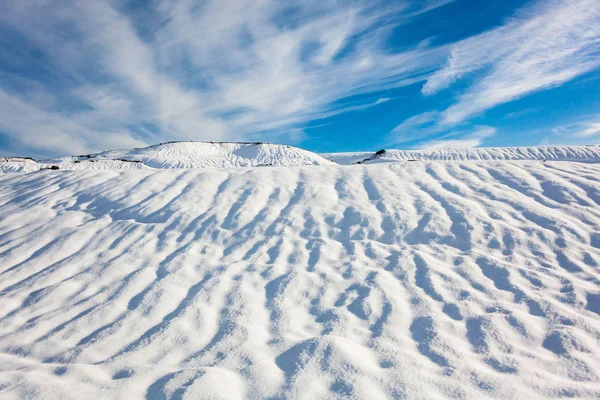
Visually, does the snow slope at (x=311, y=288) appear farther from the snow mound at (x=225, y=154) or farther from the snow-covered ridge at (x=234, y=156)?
the snow mound at (x=225, y=154)

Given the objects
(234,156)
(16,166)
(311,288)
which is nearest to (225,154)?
(234,156)

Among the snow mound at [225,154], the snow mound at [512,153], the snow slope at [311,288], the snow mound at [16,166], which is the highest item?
the snow mound at [225,154]

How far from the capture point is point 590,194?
4621 mm

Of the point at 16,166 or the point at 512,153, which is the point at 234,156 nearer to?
the point at 16,166

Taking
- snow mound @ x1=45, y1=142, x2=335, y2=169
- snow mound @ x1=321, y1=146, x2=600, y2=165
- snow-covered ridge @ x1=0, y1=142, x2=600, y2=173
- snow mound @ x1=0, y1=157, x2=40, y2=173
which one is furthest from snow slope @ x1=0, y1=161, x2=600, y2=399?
snow mound @ x1=45, y1=142, x2=335, y2=169

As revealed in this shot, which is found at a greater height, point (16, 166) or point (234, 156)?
point (234, 156)

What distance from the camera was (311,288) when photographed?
3.22 m

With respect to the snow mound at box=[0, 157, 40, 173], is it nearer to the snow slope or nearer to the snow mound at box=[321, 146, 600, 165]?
the snow slope

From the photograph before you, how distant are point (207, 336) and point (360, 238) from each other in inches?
90.1

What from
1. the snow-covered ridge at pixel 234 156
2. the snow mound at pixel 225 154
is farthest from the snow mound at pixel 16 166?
the snow mound at pixel 225 154

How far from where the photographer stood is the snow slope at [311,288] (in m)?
2.11

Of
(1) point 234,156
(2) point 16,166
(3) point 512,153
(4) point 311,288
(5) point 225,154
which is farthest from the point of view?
(5) point 225,154

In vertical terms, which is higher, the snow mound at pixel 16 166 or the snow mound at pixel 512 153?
the snow mound at pixel 512 153

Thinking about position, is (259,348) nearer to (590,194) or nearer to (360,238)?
(360,238)
